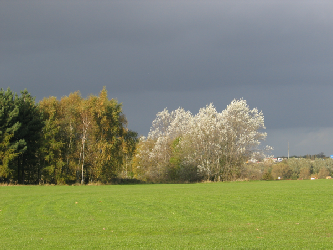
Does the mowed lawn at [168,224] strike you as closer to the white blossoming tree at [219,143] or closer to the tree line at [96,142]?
the tree line at [96,142]

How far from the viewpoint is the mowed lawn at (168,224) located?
11586 millimetres

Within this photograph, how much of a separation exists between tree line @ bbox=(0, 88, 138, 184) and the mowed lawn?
1217 inches

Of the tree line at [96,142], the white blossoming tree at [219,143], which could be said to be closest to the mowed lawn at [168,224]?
the tree line at [96,142]

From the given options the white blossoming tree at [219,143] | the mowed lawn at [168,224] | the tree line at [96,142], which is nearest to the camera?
the mowed lawn at [168,224]

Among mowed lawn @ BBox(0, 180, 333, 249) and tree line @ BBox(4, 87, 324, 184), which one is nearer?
mowed lawn @ BBox(0, 180, 333, 249)

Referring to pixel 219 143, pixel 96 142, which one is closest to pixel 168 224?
pixel 96 142

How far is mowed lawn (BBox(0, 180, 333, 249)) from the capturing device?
1159cm

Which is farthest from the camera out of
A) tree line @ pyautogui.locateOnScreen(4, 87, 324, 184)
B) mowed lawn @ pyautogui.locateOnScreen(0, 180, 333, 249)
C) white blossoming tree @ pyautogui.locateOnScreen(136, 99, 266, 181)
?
white blossoming tree @ pyautogui.locateOnScreen(136, 99, 266, 181)

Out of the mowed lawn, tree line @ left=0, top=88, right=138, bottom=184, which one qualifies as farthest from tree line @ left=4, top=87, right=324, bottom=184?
the mowed lawn

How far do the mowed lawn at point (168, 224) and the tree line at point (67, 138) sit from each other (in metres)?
30.9

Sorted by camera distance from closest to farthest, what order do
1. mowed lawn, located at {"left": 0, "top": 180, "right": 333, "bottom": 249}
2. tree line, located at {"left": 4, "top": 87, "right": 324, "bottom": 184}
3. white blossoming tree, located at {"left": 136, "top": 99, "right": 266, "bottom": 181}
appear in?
mowed lawn, located at {"left": 0, "top": 180, "right": 333, "bottom": 249} → tree line, located at {"left": 4, "top": 87, "right": 324, "bottom": 184} → white blossoming tree, located at {"left": 136, "top": 99, "right": 266, "bottom": 181}

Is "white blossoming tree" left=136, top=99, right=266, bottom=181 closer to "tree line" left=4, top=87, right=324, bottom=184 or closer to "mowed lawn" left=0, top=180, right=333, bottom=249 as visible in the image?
"tree line" left=4, top=87, right=324, bottom=184

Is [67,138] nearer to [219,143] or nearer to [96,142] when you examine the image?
[96,142]

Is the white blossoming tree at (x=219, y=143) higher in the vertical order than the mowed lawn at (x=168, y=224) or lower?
higher
